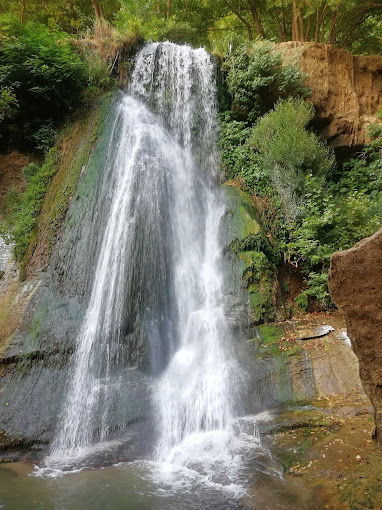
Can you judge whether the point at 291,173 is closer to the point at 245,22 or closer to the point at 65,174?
the point at 65,174

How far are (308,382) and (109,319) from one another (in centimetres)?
368

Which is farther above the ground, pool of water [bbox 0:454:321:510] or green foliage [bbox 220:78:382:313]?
green foliage [bbox 220:78:382:313]

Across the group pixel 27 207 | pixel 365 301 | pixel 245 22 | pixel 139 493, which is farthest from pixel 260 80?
pixel 139 493

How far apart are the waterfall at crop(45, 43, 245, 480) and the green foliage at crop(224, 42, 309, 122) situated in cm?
88

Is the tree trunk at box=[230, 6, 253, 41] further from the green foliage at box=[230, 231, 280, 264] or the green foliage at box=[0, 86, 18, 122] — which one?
the green foliage at box=[230, 231, 280, 264]

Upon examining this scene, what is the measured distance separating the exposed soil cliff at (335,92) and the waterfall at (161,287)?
3.03 meters

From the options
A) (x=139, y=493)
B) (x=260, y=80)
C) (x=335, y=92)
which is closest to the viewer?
(x=139, y=493)

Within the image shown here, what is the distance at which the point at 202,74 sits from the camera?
11961 mm

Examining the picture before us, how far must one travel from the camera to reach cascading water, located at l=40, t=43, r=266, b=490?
5.78m

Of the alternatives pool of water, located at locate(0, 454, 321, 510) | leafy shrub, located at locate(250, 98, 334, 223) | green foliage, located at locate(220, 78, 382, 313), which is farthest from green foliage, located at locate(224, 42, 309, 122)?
pool of water, located at locate(0, 454, 321, 510)

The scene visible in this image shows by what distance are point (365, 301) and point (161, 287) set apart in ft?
17.3

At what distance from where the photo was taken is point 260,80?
36.0ft

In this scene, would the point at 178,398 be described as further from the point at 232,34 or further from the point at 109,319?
the point at 232,34

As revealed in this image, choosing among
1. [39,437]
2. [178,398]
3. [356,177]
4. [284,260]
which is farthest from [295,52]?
[39,437]
